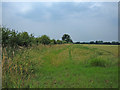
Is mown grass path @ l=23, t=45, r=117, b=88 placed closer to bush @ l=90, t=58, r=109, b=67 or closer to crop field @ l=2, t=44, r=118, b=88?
crop field @ l=2, t=44, r=118, b=88

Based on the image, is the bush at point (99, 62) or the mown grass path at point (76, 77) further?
the bush at point (99, 62)

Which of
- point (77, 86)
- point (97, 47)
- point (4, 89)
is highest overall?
point (97, 47)

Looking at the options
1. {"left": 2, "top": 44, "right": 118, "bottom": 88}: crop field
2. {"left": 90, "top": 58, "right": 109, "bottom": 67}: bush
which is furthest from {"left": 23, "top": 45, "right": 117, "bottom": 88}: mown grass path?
{"left": 90, "top": 58, "right": 109, "bottom": 67}: bush

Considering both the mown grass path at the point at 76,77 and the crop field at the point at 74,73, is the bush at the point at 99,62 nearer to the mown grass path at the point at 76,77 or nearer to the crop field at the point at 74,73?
the crop field at the point at 74,73

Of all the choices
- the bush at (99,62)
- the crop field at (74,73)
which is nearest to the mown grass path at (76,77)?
Answer: the crop field at (74,73)

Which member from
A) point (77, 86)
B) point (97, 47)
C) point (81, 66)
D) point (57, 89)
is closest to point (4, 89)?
point (57, 89)

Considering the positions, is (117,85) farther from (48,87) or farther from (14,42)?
(14,42)

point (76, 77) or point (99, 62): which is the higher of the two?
point (99, 62)

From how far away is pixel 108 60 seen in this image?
2.60m

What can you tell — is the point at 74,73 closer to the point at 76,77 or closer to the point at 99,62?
the point at 76,77

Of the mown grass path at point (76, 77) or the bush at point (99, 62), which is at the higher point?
the bush at point (99, 62)

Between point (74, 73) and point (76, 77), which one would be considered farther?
point (74, 73)

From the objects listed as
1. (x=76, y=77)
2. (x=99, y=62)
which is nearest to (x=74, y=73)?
(x=76, y=77)

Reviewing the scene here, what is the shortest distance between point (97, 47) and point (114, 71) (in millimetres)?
1071
